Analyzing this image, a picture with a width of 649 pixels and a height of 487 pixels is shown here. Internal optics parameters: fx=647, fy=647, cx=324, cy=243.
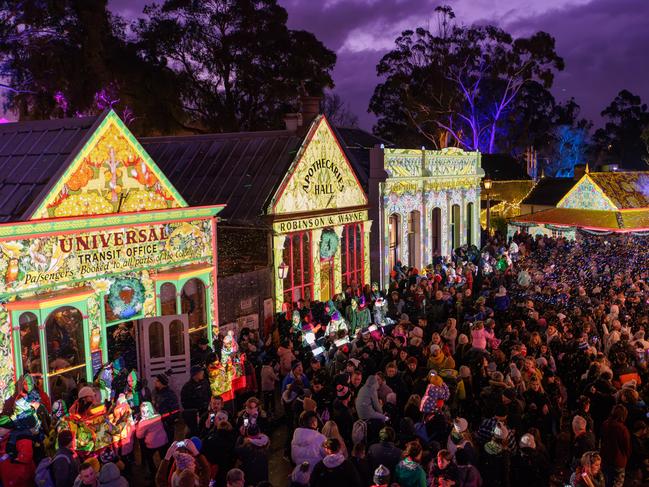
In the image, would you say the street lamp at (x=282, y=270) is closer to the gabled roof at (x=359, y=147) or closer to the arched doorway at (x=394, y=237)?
the gabled roof at (x=359, y=147)

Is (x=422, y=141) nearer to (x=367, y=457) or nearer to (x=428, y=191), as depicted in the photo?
(x=428, y=191)

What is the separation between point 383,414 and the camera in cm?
882

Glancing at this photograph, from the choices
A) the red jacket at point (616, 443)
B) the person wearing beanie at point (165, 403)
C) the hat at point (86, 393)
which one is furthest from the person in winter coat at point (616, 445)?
the hat at point (86, 393)

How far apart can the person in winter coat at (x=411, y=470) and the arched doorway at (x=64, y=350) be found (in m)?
5.83

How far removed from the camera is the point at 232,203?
620 inches

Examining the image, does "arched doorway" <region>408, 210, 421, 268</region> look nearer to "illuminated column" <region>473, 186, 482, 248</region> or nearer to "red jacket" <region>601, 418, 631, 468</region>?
"illuminated column" <region>473, 186, 482, 248</region>

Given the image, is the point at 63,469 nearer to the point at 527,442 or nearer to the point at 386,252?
the point at 527,442

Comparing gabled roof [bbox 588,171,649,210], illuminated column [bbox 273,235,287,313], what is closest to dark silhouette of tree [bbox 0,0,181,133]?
illuminated column [bbox 273,235,287,313]

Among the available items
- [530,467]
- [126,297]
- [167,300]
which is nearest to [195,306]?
[167,300]

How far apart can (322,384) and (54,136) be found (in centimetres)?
639

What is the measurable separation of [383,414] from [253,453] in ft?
6.97

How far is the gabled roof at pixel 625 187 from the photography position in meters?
21.0

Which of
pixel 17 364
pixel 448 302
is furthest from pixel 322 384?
pixel 448 302

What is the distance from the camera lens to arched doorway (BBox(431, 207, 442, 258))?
23241mm
